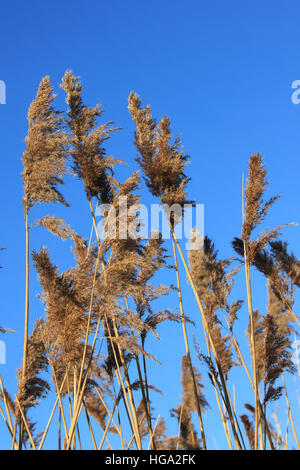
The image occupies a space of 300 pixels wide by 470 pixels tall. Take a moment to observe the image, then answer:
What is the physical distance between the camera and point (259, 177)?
4422 millimetres

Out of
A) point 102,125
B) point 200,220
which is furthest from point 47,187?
point 200,220

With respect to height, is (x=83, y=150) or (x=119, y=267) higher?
(x=83, y=150)

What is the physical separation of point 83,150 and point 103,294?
1741 mm

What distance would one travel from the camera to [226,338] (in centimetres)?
595

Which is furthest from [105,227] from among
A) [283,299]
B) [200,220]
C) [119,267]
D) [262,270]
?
[283,299]

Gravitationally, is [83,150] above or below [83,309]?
above

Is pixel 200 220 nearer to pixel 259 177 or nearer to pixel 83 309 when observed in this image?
pixel 259 177

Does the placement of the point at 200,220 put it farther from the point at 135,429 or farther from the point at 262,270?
the point at 135,429

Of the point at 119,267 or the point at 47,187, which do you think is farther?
the point at 47,187
